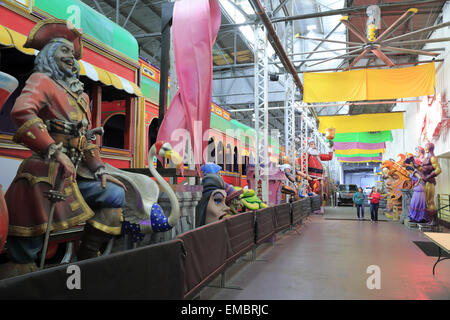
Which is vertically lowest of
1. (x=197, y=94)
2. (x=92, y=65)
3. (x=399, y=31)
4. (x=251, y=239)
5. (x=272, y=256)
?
(x=272, y=256)

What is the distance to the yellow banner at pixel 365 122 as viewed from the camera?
1666 cm

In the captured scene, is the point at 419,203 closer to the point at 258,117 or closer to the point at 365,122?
the point at 258,117

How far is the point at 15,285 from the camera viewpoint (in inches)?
60.1

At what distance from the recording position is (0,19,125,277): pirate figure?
7.80ft

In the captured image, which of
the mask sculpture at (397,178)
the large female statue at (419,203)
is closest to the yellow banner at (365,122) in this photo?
the mask sculpture at (397,178)

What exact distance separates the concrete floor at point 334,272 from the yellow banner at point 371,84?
19.1ft

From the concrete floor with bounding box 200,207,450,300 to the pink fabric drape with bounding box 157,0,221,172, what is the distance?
6.93 ft

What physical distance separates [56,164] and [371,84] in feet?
40.1

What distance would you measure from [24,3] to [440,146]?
1305 centimetres

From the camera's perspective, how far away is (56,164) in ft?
8.22

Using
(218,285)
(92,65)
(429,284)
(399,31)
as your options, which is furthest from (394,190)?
(92,65)

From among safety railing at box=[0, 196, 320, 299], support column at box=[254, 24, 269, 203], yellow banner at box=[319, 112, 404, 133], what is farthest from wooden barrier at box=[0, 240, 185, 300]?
yellow banner at box=[319, 112, 404, 133]
